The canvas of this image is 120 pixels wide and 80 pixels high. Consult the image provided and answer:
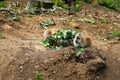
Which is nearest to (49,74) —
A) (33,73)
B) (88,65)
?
(33,73)

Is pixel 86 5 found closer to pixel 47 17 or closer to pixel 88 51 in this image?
pixel 47 17

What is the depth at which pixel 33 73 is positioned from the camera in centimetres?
643

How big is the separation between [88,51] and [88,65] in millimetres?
430

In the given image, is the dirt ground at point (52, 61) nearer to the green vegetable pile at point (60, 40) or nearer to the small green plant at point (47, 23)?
the green vegetable pile at point (60, 40)

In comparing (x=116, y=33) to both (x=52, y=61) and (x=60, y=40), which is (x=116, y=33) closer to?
(x=60, y=40)

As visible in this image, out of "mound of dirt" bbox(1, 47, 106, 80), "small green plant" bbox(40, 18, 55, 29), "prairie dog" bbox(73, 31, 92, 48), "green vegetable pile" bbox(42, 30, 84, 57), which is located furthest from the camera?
"small green plant" bbox(40, 18, 55, 29)

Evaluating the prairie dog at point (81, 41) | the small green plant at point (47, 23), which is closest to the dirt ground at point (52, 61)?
the prairie dog at point (81, 41)

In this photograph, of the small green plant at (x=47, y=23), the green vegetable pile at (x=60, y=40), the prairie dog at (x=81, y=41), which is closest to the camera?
the prairie dog at (x=81, y=41)

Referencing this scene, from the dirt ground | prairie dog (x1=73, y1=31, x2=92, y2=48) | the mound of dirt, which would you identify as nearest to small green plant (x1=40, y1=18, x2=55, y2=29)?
the dirt ground

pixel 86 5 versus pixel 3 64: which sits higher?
pixel 3 64

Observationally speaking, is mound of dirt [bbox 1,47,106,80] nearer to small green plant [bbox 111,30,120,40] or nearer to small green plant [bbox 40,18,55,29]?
small green plant [bbox 40,18,55,29]

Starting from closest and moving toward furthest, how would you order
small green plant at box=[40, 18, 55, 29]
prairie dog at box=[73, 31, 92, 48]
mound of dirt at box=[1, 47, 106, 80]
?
mound of dirt at box=[1, 47, 106, 80] → prairie dog at box=[73, 31, 92, 48] → small green plant at box=[40, 18, 55, 29]

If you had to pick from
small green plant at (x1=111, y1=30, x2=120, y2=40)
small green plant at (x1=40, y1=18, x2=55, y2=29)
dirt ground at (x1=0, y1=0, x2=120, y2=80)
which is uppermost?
dirt ground at (x1=0, y1=0, x2=120, y2=80)

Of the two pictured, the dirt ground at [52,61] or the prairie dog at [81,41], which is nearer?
the dirt ground at [52,61]
